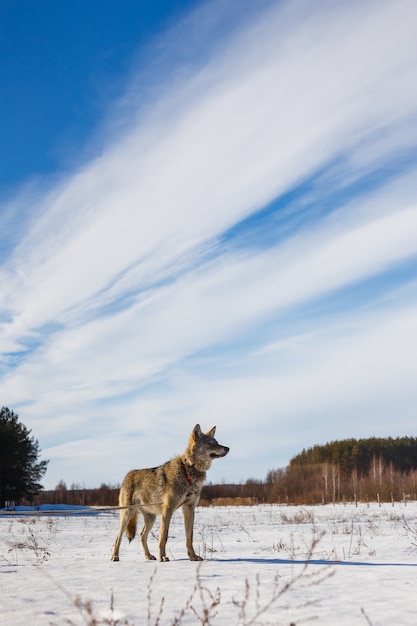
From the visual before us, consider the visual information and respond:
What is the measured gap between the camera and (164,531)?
8578 millimetres

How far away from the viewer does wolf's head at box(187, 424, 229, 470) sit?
9.07 meters

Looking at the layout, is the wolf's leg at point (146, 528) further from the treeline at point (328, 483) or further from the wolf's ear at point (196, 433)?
the treeline at point (328, 483)

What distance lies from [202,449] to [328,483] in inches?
2701

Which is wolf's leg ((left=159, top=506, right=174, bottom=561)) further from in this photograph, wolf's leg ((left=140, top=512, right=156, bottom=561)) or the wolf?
wolf's leg ((left=140, top=512, right=156, bottom=561))

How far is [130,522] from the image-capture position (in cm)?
927

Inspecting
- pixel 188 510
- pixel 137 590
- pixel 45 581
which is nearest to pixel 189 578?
pixel 137 590

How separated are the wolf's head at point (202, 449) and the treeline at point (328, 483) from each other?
1810 cm

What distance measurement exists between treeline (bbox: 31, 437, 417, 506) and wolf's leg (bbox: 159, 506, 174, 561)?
1821cm

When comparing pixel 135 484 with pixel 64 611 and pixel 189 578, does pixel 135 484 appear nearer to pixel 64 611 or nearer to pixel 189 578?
pixel 189 578

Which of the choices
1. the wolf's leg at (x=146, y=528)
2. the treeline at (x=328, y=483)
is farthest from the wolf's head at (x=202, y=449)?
the treeline at (x=328, y=483)

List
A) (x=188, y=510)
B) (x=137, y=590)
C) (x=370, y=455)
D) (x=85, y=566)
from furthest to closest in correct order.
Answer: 1. (x=370, y=455)
2. (x=188, y=510)
3. (x=85, y=566)
4. (x=137, y=590)

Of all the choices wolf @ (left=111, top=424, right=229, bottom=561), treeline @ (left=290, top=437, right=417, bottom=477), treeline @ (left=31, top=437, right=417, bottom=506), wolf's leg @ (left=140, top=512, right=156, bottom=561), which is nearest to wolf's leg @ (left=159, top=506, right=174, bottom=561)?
wolf @ (left=111, top=424, right=229, bottom=561)

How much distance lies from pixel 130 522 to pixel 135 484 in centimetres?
55

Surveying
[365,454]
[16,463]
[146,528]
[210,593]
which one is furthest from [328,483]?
[210,593]
